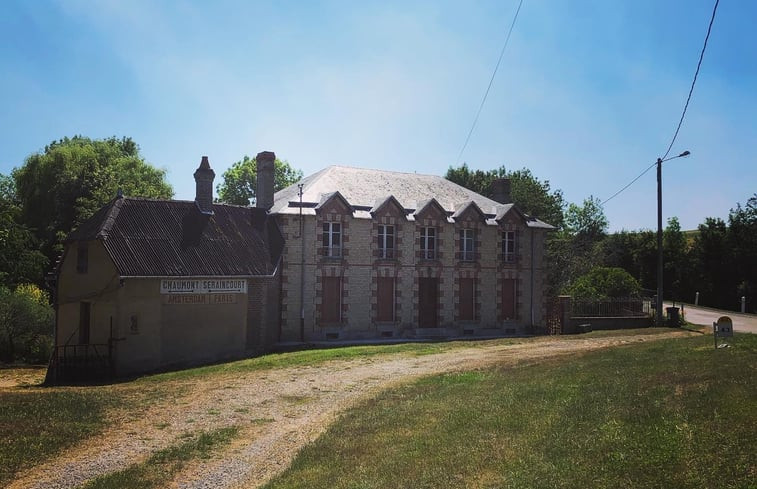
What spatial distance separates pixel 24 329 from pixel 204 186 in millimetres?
11317

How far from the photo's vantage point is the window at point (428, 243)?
33094 millimetres

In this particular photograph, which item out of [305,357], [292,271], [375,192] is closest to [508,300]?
[375,192]

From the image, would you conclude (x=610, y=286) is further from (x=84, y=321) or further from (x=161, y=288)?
(x=84, y=321)

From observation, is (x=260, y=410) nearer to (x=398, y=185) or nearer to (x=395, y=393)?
(x=395, y=393)

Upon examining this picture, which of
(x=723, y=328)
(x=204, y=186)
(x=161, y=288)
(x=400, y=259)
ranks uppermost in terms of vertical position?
(x=204, y=186)

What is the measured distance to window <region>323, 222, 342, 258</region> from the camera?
3058 centimetres

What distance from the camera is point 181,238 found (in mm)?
25734

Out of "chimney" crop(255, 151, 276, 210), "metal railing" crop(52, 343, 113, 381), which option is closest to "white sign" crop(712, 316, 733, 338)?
"metal railing" crop(52, 343, 113, 381)

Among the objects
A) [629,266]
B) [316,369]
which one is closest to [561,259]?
[629,266]

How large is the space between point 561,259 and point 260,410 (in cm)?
4907

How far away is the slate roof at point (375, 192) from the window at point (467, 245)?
1402mm

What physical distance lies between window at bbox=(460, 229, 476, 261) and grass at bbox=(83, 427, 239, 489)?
74.8 ft

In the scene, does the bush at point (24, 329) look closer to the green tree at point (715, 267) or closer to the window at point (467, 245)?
the window at point (467, 245)

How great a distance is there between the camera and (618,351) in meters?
20.7
